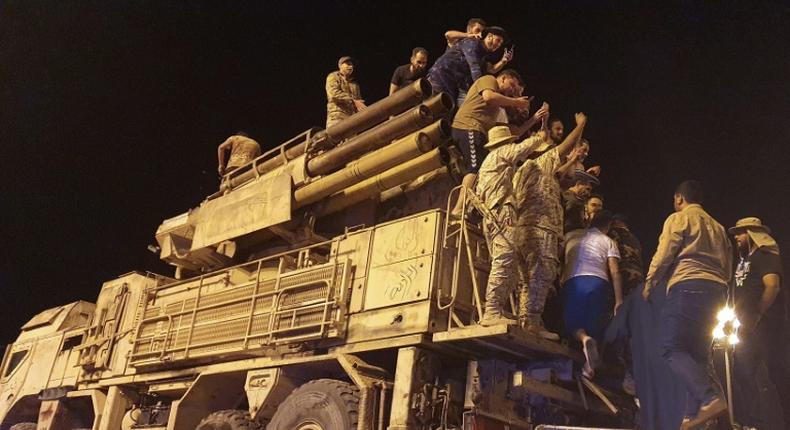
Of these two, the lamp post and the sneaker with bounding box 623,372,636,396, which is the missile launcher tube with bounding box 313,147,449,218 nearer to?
the sneaker with bounding box 623,372,636,396

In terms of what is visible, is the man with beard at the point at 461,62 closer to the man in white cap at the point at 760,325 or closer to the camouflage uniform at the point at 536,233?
the camouflage uniform at the point at 536,233

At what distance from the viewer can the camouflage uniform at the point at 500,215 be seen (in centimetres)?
643

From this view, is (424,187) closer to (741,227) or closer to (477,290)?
(477,290)

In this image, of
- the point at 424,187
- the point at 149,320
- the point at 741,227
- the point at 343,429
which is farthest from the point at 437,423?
the point at 149,320

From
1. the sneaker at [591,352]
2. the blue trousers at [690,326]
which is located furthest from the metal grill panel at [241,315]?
the blue trousers at [690,326]

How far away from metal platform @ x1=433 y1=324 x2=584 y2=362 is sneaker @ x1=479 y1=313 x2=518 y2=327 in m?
0.03

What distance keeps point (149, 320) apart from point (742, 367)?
7.42 m

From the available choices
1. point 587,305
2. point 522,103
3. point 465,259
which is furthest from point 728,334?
point 522,103

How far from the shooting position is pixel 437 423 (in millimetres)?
6680

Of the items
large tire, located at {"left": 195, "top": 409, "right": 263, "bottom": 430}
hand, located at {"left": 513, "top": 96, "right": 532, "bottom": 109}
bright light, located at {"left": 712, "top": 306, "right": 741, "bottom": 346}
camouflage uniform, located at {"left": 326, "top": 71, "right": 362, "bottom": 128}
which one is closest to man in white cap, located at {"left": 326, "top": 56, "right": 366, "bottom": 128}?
camouflage uniform, located at {"left": 326, "top": 71, "right": 362, "bottom": 128}

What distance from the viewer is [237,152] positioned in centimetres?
1190

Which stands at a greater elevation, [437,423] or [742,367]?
[742,367]

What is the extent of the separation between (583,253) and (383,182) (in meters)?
2.37

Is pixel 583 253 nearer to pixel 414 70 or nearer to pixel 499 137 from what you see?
pixel 499 137
